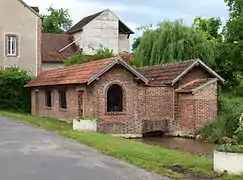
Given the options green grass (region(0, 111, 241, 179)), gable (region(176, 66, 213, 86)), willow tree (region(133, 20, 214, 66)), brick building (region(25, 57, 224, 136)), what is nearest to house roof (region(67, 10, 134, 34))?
willow tree (region(133, 20, 214, 66))

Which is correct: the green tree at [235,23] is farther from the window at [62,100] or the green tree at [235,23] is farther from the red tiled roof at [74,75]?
the window at [62,100]

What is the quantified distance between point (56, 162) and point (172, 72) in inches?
702

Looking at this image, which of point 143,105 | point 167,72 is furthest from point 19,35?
point 143,105

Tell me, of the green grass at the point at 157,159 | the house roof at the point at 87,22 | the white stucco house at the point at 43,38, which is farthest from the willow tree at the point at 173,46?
the green grass at the point at 157,159

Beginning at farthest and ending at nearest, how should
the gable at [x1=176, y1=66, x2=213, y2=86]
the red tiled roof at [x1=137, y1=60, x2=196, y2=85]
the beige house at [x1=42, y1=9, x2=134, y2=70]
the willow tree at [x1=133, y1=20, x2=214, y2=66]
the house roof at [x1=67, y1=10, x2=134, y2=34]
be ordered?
the house roof at [x1=67, y1=10, x2=134, y2=34], the beige house at [x1=42, y1=9, x2=134, y2=70], the willow tree at [x1=133, y1=20, x2=214, y2=66], the gable at [x1=176, y1=66, x2=213, y2=86], the red tiled roof at [x1=137, y1=60, x2=196, y2=85]

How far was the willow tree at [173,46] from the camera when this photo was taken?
41.3 metres

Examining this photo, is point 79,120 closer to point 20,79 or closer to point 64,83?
point 64,83

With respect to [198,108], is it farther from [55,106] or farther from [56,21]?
[56,21]

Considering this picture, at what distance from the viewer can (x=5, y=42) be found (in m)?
47.3

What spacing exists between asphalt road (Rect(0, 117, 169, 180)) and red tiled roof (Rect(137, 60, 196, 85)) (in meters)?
11.7

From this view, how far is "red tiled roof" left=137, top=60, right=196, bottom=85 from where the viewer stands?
30.0 metres

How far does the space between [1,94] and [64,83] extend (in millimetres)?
12470

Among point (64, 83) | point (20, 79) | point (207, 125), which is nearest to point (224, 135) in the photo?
point (207, 125)

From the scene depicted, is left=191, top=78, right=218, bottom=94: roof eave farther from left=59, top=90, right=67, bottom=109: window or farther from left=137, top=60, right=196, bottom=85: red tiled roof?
left=59, top=90, right=67, bottom=109: window
